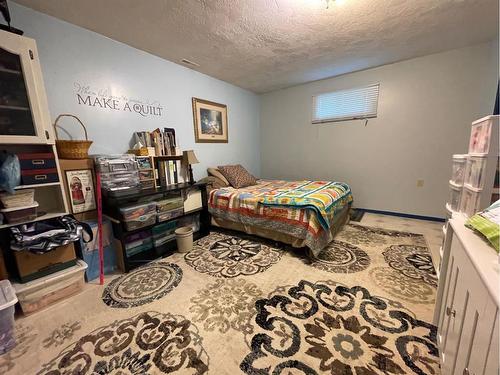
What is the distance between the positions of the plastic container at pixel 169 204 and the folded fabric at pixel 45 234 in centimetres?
70

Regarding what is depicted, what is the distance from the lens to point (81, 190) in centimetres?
189

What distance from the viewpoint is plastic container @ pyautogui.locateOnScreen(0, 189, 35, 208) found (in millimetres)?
1448

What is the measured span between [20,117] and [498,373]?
2.68m

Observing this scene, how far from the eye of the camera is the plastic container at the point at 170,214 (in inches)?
90.5

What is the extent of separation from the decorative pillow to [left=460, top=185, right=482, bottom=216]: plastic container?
2.50m

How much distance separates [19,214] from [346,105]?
14.2 feet

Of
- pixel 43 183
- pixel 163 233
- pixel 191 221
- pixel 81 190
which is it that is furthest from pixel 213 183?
pixel 43 183

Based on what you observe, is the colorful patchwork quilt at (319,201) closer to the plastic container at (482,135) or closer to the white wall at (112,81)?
the plastic container at (482,135)

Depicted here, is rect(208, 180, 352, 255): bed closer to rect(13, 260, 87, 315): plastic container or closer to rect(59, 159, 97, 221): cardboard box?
rect(59, 159, 97, 221): cardboard box

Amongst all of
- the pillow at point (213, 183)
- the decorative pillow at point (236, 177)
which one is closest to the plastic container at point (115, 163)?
the pillow at point (213, 183)

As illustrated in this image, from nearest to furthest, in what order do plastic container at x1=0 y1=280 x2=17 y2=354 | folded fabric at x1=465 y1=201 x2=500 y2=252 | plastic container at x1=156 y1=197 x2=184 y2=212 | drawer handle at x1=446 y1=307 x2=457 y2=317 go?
folded fabric at x1=465 y1=201 x2=500 y2=252
drawer handle at x1=446 y1=307 x2=457 y2=317
plastic container at x1=0 y1=280 x2=17 y2=354
plastic container at x1=156 y1=197 x2=184 y2=212

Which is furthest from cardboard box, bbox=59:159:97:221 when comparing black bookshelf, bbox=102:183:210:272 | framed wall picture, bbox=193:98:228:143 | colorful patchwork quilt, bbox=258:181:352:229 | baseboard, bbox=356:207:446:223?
baseboard, bbox=356:207:446:223

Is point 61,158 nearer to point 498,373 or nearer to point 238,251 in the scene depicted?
point 238,251

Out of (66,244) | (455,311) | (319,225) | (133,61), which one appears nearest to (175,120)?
(133,61)
